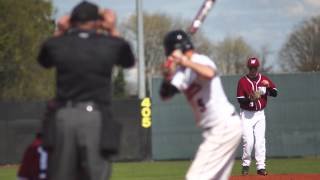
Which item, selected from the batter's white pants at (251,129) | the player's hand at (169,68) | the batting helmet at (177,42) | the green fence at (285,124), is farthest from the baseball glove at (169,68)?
the green fence at (285,124)

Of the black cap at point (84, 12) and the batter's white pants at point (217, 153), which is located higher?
the black cap at point (84, 12)

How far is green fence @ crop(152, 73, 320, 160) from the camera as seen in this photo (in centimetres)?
2472

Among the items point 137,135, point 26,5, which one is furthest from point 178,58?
point 26,5

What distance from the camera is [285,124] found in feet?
81.4

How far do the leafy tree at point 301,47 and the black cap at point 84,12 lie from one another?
52.8 meters

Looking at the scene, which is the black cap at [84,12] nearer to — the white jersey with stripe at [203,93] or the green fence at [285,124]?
the white jersey with stripe at [203,93]

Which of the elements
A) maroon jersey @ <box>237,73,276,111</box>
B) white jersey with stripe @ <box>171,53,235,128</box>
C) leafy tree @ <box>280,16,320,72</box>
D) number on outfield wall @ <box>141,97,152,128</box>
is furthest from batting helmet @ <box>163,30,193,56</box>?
leafy tree @ <box>280,16,320,72</box>

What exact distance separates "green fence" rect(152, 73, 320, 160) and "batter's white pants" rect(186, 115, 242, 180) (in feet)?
55.3

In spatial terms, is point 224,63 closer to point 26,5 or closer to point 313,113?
point 26,5

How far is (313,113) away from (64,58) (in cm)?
1932

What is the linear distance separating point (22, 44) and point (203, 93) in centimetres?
4015

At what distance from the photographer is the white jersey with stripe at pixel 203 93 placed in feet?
25.0

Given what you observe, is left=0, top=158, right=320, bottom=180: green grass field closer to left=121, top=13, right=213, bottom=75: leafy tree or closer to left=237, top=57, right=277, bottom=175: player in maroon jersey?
left=237, top=57, right=277, bottom=175: player in maroon jersey

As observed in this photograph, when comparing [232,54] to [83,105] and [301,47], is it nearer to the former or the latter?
[301,47]
